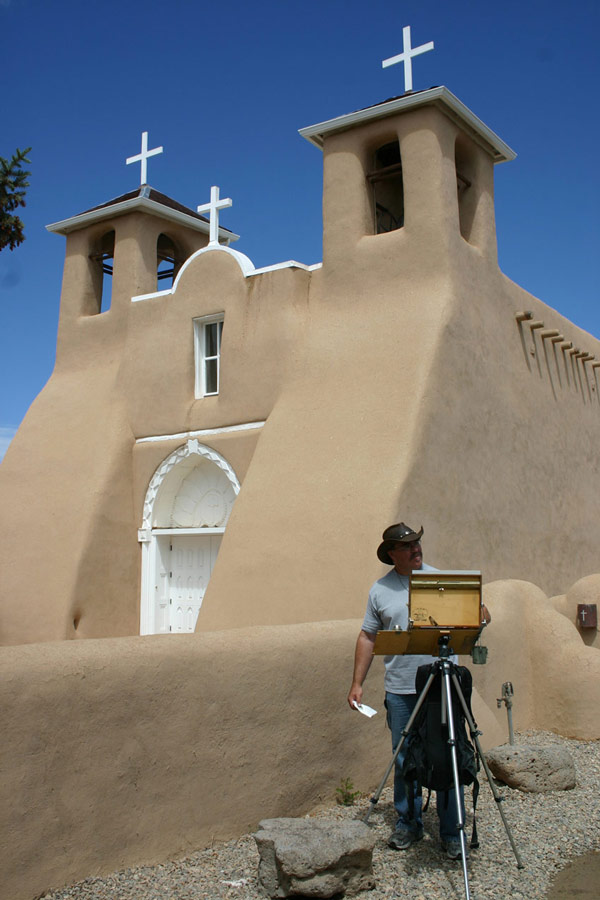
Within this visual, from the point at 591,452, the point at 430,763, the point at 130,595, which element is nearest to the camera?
the point at 430,763

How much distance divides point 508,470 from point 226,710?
7.23m

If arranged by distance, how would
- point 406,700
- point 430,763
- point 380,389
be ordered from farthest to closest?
point 380,389
point 406,700
point 430,763

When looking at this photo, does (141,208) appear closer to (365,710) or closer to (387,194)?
(387,194)

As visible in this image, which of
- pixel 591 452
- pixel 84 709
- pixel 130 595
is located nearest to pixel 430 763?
pixel 84 709

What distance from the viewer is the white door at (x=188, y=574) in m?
12.3

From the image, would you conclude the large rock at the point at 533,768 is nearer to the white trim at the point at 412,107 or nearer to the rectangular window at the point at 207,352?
the rectangular window at the point at 207,352

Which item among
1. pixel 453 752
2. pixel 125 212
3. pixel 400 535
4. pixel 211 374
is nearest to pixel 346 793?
pixel 453 752

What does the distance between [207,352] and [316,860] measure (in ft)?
29.7

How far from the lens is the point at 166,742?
5.11 m

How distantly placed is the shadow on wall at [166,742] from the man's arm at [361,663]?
0.88 m

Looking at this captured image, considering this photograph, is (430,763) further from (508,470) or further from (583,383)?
(583,383)

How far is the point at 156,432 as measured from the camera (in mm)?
12555

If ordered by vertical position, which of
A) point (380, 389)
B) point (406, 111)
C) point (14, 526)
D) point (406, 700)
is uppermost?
point (406, 111)

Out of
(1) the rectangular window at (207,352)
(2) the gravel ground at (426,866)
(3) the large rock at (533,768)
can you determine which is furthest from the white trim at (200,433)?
(2) the gravel ground at (426,866)
